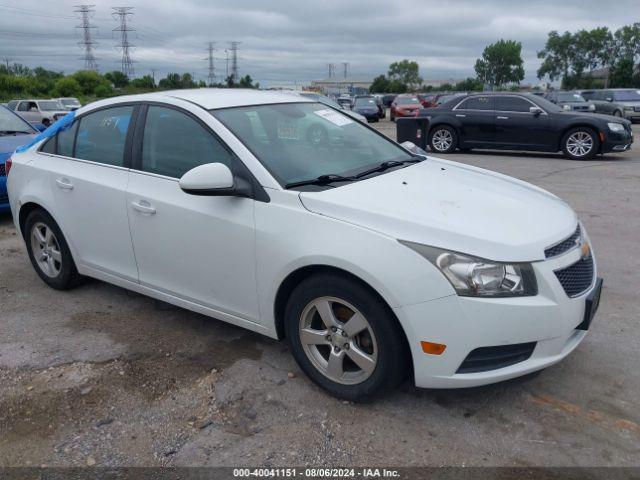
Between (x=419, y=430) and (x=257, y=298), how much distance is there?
1138 mm

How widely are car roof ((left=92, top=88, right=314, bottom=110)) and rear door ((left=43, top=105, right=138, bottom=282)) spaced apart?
149 millimetres

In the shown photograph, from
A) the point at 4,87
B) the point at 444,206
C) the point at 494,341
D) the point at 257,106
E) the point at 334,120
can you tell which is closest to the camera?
the point at 494,341

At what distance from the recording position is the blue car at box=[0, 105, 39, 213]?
709 cm

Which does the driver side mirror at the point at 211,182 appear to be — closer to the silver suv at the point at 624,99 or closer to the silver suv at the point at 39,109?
the silver suv at the point at 624,99

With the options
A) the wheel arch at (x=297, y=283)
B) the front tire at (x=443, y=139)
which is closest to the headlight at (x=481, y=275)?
the wheel arch at (x=297, y=283)

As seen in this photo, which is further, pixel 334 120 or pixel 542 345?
pixel 334 120

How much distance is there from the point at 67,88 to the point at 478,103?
2137 inches

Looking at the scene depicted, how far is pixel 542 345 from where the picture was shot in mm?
2814

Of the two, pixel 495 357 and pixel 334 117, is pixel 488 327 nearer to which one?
pixel 495 357

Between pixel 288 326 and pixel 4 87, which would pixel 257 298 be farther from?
pixel 4 87

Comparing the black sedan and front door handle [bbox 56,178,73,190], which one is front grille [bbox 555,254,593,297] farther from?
the black sedan

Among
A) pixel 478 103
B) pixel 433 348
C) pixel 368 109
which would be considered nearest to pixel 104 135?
pixel 433 348

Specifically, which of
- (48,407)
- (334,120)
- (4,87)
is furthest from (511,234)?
(4,87)

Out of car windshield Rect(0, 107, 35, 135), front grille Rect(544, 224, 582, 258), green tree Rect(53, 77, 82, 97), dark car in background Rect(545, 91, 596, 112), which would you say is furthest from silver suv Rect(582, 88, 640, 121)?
green tree Rect(53, 77, 82, 97)
